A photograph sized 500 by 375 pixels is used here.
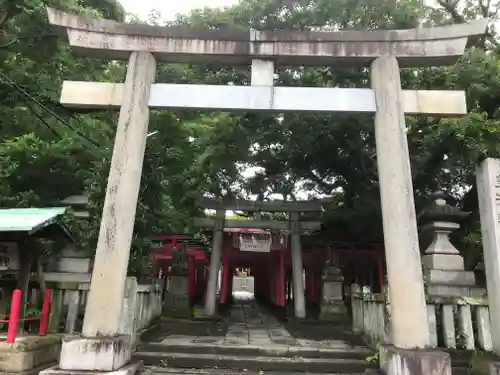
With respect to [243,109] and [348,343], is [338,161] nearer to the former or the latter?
[348,343]

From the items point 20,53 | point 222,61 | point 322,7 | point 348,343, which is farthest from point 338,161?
point 20,53

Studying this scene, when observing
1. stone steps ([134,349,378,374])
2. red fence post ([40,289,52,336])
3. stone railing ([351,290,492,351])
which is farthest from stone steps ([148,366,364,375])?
stone railing ([351,290,492,351])

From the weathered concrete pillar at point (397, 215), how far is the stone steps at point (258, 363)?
1.41 m

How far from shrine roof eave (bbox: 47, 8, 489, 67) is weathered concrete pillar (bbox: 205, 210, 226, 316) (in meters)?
7.73

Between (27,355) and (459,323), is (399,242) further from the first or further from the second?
(27,355)

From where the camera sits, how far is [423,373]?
16.2 feet

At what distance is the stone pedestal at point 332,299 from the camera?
12029 millimetres

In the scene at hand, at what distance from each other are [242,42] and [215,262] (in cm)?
834

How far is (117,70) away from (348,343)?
390 inches

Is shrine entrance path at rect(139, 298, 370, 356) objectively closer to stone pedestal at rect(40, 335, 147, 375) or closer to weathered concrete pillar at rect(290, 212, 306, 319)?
weathered concrete pillar at rect(290, 212, 306, 319)

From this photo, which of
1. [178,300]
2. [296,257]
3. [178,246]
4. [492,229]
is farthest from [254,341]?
[178,246]

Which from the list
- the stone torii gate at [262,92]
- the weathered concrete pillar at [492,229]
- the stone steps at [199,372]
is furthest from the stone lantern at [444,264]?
the stone torii gate at [262,92]

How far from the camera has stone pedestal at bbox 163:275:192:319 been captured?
12.1 meters

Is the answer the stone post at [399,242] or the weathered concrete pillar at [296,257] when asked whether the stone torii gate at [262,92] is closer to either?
the stone post at [399,242]
